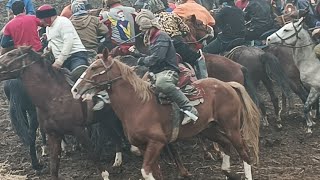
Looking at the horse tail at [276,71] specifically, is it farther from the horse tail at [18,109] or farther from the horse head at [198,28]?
the horse tail at [18,109]

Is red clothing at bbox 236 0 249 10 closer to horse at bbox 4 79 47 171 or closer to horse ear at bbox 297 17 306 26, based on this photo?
horse ear at bbox 297 17 306 26

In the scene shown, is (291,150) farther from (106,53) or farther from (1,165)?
(1,165)

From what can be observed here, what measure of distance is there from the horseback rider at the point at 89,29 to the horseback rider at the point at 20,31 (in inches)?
31.9

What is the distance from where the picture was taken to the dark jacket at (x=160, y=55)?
849 cm

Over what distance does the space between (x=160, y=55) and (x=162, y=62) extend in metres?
0.15

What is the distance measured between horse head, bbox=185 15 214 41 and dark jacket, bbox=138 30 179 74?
2.77m

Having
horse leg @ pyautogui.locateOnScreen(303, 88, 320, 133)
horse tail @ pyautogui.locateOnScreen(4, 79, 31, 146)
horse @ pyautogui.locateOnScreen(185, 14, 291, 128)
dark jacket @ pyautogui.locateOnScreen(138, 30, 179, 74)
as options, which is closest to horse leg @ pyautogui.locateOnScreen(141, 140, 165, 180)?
dark jacket @ pyautogui.locateOnScreen(138, 30, 179, 74)

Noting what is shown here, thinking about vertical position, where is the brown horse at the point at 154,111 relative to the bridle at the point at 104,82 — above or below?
below

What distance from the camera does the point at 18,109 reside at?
1045cm

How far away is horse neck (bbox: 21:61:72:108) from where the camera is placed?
30.6 feet

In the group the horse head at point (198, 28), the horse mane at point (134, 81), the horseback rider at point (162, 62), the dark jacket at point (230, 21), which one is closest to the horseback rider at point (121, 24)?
the horse head at point (198, 28)

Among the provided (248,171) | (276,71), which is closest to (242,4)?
(276,71)

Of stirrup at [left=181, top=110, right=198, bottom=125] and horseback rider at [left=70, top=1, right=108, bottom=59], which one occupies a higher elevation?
stirrup at [left=181, top=110, right=198, bottom=125]

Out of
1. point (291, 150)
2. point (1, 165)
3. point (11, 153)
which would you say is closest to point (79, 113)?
point (1, 165)
